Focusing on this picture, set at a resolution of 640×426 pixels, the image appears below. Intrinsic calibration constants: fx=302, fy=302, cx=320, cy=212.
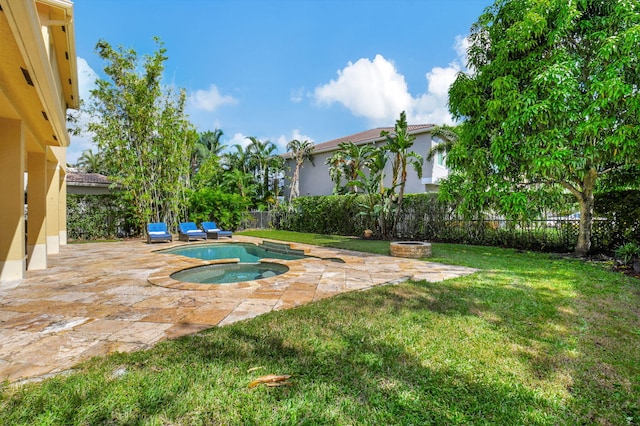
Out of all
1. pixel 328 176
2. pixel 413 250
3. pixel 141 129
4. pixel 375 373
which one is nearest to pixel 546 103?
pixel 413 250

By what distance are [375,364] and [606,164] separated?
10809mm

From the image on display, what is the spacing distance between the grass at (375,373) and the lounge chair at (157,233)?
1121 cm

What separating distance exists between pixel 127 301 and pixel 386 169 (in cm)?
1859

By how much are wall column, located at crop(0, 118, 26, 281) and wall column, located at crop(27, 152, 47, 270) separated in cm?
155

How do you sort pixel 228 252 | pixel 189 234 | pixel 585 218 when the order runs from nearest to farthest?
pixel 585 218 < pixel 228 252 < pixel 189 234

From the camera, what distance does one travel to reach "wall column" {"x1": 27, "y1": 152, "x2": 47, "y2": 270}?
299 inches

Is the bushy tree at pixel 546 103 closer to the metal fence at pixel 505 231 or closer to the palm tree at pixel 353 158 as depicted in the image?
the metal fence at pixel 505 231

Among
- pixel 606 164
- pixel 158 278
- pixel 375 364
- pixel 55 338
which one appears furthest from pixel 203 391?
pixel 606 164

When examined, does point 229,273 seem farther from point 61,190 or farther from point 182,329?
point 61,190

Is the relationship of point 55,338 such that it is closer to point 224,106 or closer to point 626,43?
point 626,43

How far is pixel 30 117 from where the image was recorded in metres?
6.16

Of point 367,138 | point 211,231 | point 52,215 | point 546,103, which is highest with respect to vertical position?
point 367,138

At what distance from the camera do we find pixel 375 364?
2.87 metres

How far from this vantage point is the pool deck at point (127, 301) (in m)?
3.20
